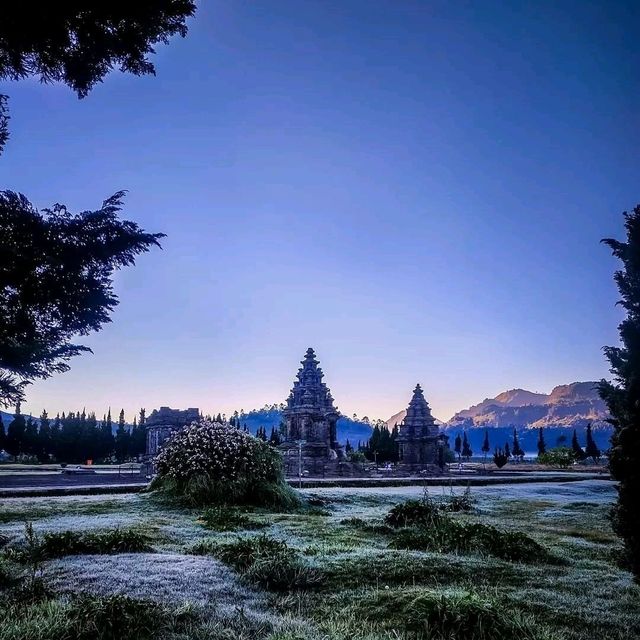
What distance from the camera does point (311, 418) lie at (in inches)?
1832

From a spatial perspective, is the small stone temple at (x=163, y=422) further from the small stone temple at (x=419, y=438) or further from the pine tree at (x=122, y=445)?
the small stone temple at (x=419, y=438)

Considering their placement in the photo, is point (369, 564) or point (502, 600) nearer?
point (502, 600)

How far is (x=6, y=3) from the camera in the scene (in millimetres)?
4680

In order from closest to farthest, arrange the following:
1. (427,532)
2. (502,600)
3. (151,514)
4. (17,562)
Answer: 1. (502,600)
2. (17,562)
3. (427,532)
4. (151,514)

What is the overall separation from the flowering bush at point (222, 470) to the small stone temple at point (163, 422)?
3164 centimetres

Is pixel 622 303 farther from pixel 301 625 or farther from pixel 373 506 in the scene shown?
pixel 373 506

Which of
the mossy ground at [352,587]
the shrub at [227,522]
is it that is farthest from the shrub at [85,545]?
the shrub at [227,522]

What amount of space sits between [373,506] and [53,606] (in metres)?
13.2

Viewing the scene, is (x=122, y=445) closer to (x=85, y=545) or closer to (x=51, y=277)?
(x=85, y=545)

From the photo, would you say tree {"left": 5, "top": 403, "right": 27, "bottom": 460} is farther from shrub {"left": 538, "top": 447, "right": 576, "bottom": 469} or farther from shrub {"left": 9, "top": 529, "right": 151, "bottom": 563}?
shrub {"left": 9, "top": 529, "right": 151, "bottom": 563}

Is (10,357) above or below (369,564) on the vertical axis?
above

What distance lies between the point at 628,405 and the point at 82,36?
706 cm

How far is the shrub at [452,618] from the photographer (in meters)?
4.45

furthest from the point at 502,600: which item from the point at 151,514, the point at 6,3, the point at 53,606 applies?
the point at 151,514
